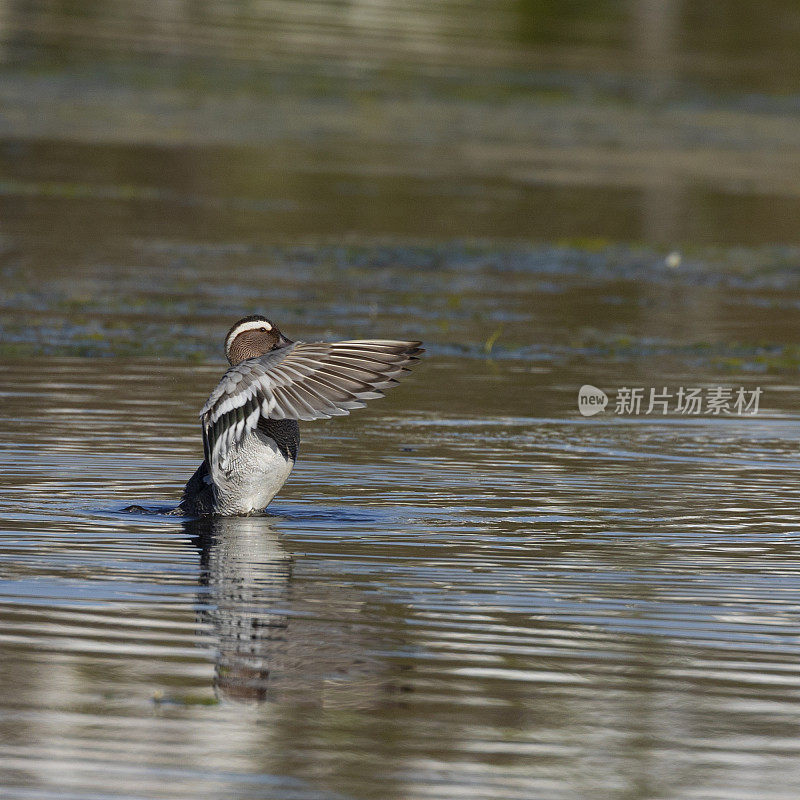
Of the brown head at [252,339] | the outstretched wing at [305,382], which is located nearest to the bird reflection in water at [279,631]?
the outstretched wing at [305,382]

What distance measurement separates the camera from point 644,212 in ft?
77.3

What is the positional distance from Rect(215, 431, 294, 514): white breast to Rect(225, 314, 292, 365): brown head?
0.38m

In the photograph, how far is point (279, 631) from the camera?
6.61 m

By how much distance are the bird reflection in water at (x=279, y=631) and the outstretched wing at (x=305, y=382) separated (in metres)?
0.58

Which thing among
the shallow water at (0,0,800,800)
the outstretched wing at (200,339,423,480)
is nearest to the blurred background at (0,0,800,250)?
the shallow water at (0,0,800,800)

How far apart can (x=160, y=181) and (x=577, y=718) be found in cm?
1975

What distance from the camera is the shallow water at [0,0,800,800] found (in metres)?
5.46

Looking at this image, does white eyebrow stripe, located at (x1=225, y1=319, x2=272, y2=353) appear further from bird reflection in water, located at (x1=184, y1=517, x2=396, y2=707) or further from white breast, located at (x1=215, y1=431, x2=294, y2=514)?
bird reflection in water, located at (x1=184, y1=517, x2=396, y2=707)

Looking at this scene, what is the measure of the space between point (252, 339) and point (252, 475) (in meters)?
0.63

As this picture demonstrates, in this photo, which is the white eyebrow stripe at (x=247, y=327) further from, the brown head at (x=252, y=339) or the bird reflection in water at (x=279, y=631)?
the bird reflection in water at (x=279, y=631)

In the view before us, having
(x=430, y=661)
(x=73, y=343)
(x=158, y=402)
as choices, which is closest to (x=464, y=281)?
(x=73, y=343)

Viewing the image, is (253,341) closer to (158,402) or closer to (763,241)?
(158,402)

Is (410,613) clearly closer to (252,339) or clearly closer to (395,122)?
(252,339)

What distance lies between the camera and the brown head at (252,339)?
342 inches
